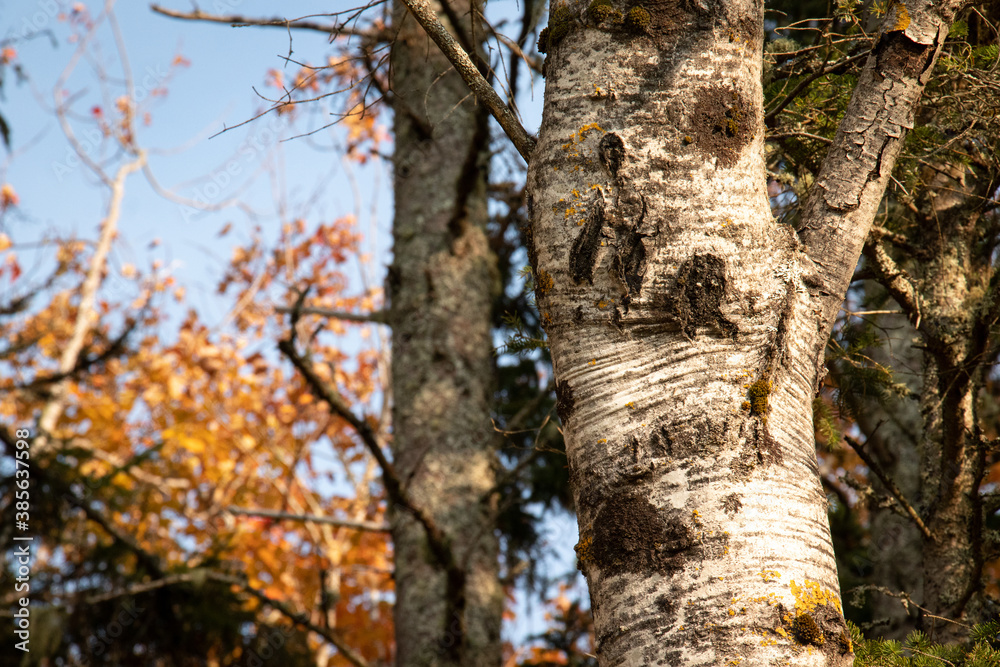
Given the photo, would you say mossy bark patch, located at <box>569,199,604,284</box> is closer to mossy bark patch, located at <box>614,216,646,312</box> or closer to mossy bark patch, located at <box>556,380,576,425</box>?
mossy bark patch, located at <box>614,216,646,312</box>

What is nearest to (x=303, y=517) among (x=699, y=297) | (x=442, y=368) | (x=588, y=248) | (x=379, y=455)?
(x=379, y=455)

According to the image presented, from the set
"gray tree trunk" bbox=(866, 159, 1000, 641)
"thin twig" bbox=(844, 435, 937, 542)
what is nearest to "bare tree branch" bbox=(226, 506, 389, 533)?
"thin twig" bbox=(844, 435, 937, 542)

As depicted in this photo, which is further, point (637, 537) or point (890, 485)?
point (890, 485)

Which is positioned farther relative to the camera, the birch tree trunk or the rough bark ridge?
the rough bark ridge

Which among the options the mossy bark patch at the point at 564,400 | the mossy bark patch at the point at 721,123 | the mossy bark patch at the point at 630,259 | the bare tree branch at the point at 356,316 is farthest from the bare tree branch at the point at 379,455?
the mossy bark patch at the point at 721,123

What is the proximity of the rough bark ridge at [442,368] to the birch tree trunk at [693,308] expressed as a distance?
193 centimetres

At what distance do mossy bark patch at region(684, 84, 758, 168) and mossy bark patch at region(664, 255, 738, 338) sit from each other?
24 centimetres

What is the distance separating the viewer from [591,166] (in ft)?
4.67

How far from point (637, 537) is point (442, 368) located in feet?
9.30

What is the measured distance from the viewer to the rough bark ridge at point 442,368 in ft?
11.4

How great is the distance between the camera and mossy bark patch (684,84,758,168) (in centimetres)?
142

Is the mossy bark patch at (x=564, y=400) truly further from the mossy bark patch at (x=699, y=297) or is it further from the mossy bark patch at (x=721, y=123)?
the mossy bark patch at (x=721, y=123)

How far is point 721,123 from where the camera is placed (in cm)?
144

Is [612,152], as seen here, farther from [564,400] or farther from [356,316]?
[356,316]
